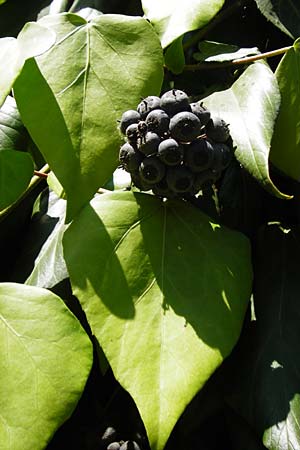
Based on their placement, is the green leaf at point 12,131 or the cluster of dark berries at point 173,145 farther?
the green leaf at point 12,131

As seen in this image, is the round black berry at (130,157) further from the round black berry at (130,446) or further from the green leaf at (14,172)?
the round black berry at (130,446)

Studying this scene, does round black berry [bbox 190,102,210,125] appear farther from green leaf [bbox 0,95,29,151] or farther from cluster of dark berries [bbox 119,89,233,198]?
green leaf [bbox 0,95,29,151]

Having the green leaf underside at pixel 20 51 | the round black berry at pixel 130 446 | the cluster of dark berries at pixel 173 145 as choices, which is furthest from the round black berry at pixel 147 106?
the round black berry at pixel 130 446

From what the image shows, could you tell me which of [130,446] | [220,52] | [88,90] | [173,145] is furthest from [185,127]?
[130,446]

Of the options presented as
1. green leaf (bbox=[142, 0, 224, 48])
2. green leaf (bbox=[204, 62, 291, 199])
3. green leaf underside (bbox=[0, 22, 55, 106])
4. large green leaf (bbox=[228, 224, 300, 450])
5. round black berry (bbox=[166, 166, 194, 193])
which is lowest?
large green leaf (bbox=[228, 224, 300, 450])

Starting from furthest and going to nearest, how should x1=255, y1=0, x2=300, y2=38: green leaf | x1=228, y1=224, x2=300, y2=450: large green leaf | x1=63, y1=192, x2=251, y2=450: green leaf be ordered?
1. x1=255, y1=0, x2=300, y2=38: green leaf
2. x1=228, y1=224, x2=300, y2=450: large green leaf
3. x1=63, y1=192, x2=251, y2=450: green leaf

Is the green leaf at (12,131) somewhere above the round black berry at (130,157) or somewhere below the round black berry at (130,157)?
below

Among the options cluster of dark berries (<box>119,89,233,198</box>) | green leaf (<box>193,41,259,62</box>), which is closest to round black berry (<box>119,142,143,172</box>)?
cluster of dark berries (<box>119,89,233,198</box>)

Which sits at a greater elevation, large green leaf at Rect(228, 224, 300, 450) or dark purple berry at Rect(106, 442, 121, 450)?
large green leaf at Rect(228, 224, 300, 450)
